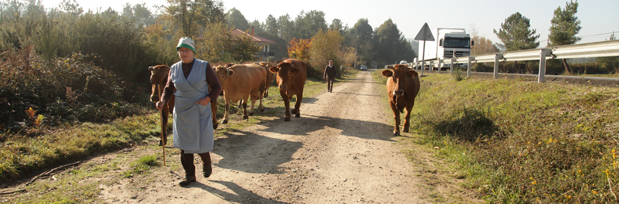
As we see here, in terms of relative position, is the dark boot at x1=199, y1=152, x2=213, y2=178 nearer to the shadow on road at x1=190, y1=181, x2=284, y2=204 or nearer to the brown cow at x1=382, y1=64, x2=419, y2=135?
the shadow on road at x1=190, y1=181, x2=284, y2=204

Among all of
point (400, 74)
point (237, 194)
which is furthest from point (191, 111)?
point (400, 74)

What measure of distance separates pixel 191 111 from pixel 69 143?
3.03 m

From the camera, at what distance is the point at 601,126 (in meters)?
4.77

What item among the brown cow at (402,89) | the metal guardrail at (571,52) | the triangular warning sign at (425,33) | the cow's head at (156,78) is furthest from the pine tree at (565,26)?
the cow's head at (156,78)

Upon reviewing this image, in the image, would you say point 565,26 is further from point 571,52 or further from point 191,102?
point 191,102

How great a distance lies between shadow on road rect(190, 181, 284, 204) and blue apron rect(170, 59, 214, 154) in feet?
1.54

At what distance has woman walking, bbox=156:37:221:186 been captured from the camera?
13.4ft

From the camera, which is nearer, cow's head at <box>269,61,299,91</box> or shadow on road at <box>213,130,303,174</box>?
shadow on road at <box>213,130,303,174</box>

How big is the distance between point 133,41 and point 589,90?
45.7 feet

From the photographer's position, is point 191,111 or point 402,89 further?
point 402,89

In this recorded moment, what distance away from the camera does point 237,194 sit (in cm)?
403

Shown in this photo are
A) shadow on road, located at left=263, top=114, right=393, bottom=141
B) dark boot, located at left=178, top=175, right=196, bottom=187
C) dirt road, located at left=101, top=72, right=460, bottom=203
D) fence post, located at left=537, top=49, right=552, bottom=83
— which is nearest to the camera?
dirt road, located at left=101, top=72, right=460, bottom=203

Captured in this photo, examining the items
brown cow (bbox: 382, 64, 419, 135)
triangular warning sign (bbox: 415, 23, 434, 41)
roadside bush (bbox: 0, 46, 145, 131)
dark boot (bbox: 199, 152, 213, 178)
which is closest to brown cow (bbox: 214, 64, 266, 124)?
roadside bush (bbox: 0, 46, 145, 131)

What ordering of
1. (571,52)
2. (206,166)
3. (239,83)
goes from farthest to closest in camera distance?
(239,83)
(571,52)
(206,166)
